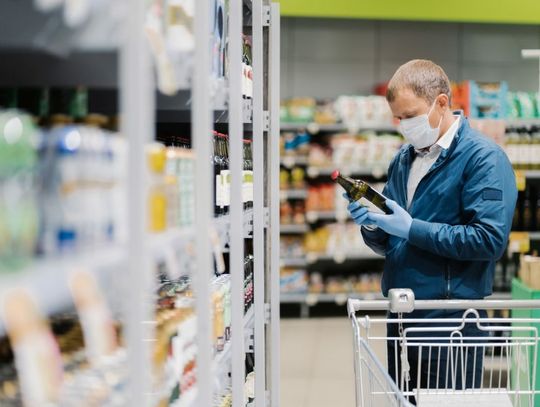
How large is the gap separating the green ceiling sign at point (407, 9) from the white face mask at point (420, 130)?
5664 mm

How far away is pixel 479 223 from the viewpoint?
2812mm

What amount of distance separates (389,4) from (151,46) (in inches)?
292

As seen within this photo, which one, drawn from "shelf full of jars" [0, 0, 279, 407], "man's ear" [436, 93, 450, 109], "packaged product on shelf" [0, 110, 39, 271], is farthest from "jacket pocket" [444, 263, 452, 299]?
"packaged product on shelf" [0, 110, 39, 271]

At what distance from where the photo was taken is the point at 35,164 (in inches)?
46.7

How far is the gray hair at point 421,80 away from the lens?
292 centimetres

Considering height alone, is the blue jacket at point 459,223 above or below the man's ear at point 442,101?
below

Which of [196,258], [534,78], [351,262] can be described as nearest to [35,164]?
[196,258]

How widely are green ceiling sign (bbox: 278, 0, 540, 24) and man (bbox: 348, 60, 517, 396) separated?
5651 millimetres

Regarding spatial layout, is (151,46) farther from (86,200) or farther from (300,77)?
(300,77)

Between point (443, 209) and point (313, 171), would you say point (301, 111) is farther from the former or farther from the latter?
point (443, 209)

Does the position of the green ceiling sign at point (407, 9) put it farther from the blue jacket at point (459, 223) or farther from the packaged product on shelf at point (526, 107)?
the blue jacket at point (459, 223)

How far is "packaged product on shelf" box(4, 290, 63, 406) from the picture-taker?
3.35 feet

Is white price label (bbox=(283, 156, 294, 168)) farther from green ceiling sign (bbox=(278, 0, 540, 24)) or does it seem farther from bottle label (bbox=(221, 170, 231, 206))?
bottle label (bbox=(221, 170, 231, 206))

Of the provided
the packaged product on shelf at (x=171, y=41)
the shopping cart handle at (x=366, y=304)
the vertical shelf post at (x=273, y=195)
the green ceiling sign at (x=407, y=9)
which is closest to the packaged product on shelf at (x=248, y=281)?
the vertical shelf post at (x=273, y=195)
